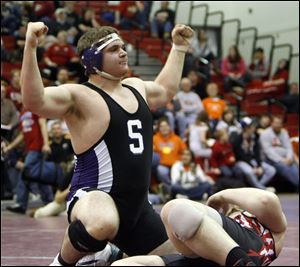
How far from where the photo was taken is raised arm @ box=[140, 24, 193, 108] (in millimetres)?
5039

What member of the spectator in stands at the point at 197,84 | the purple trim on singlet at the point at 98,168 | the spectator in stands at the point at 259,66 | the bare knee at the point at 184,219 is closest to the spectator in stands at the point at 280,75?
the spectator in stands at the point at 259,66

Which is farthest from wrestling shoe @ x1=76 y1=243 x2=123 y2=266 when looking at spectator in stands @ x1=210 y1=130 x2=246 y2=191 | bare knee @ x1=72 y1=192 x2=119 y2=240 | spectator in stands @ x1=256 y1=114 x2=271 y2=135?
spectator in stands @ x1=256 y1=114 x2=271 y2=135

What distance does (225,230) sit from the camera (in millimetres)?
3885

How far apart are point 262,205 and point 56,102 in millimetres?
1184

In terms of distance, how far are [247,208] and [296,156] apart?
1153 cm

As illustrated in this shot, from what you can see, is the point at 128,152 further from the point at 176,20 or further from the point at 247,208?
the point at 176,20

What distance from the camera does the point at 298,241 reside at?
834cm

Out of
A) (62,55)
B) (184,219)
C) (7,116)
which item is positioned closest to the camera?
(184,219)

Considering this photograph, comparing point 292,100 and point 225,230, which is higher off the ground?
point 225,230

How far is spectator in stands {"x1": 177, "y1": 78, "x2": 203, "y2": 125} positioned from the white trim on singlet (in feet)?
33.3

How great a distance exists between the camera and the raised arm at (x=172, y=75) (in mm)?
5039

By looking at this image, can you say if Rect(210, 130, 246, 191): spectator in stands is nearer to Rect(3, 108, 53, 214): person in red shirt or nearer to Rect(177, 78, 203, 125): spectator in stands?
Rect(177, 78, 203, 125): spectator in stands

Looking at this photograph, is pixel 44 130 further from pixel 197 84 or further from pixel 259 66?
pixel 259 66

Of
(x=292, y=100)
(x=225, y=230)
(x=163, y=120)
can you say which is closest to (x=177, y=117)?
(x=163, y=120)
